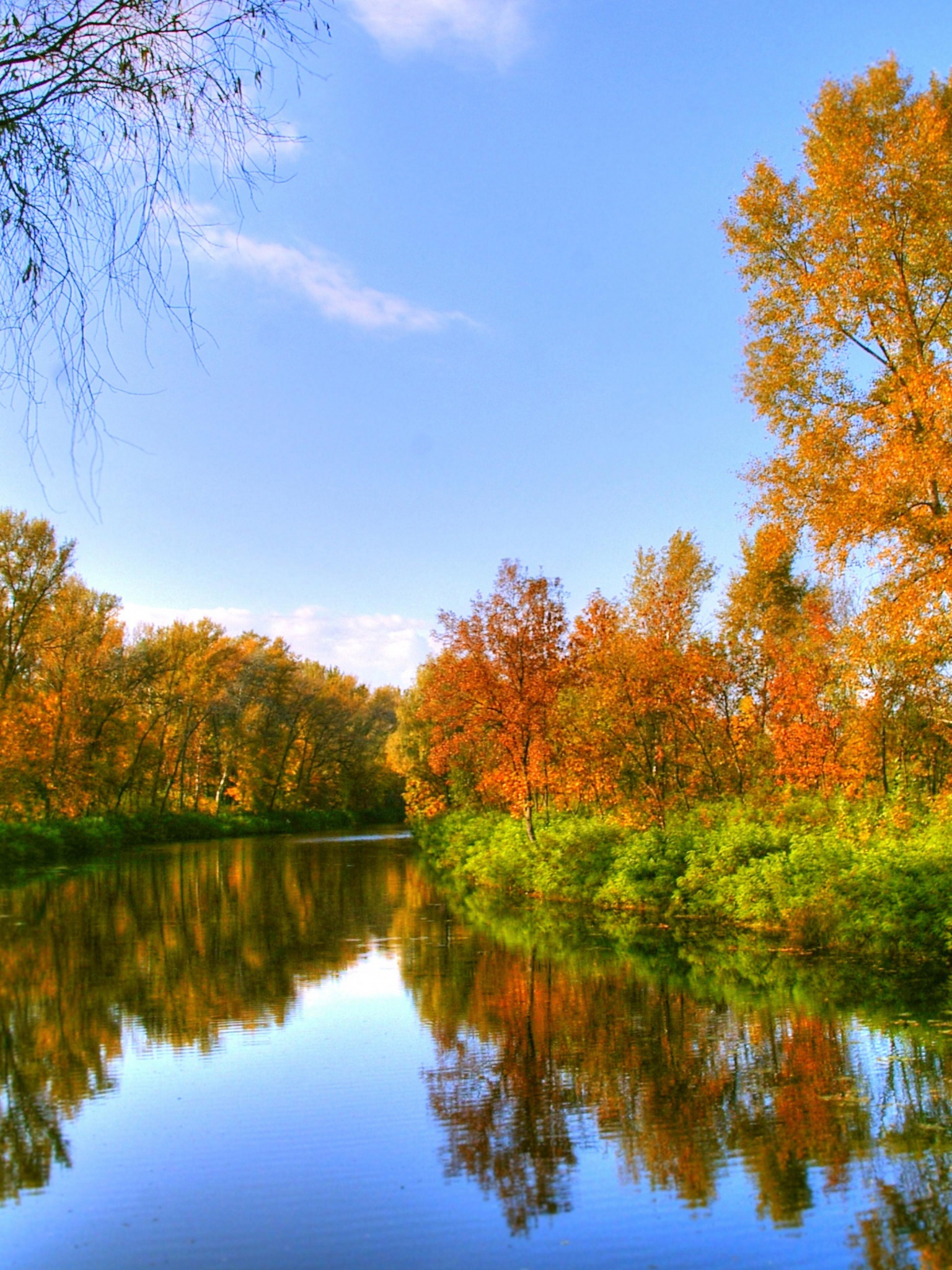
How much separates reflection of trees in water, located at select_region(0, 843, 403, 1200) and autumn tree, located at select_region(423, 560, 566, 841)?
4941mm

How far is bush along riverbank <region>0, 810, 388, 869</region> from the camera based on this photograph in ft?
125

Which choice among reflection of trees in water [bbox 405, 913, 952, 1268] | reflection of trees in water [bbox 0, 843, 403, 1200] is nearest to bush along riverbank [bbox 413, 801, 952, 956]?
reflection of trees in water [bbox 405, 913, 952, 1268]

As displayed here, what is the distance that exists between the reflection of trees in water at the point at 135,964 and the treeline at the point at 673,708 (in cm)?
577

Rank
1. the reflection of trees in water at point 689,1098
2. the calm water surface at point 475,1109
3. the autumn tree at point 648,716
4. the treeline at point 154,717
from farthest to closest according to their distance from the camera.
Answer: the treeline at point 154,717 < the autumn tree at point 648,716 < the reflection of trees in water at point 689,1098 < the calm water surface at point 475,1109

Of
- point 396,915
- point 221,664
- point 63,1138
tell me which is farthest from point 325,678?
point 63,1138

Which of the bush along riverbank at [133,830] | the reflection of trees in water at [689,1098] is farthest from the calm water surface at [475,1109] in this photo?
the bush along riverbank at [133,830]

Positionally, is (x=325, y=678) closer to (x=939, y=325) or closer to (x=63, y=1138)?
(x=939, y=325)

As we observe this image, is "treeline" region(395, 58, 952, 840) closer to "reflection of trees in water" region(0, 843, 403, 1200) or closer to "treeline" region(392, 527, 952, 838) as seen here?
"treeline" region(392, 527, 952, 838)

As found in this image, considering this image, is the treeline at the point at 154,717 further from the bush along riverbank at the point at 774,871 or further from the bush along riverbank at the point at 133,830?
the bush along riverbank at the point at 774,871

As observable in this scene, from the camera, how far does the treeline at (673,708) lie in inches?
825

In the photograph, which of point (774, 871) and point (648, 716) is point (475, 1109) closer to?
point (774, 871)

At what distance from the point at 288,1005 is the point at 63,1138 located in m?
5.22

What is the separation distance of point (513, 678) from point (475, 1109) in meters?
19.3

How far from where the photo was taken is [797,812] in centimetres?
2067
